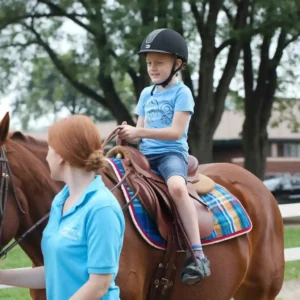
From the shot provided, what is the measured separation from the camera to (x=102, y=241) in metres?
2.49

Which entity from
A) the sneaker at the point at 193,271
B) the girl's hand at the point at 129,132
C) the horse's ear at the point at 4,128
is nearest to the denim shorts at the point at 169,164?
the girl's hand at the point at 129,132

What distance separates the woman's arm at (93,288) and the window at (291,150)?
53.7 m

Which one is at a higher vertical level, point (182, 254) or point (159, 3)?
point (159, 3)

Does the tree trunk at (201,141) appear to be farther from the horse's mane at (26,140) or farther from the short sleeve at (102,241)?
the short sleeve at (102,241)

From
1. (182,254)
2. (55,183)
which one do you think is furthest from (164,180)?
(55,183)

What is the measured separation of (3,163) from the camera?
353 cm

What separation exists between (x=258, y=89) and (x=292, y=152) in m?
35.3

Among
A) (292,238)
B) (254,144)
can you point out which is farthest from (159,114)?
(254,144)

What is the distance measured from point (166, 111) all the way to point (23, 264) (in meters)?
6.29

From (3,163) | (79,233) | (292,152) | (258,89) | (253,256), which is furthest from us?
(292,152)

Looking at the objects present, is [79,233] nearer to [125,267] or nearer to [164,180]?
[125,267]

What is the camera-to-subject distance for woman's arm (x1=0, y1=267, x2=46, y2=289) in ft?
9.80

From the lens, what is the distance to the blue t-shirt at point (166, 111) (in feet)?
13.9

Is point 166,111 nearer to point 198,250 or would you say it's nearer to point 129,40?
point 198,250
